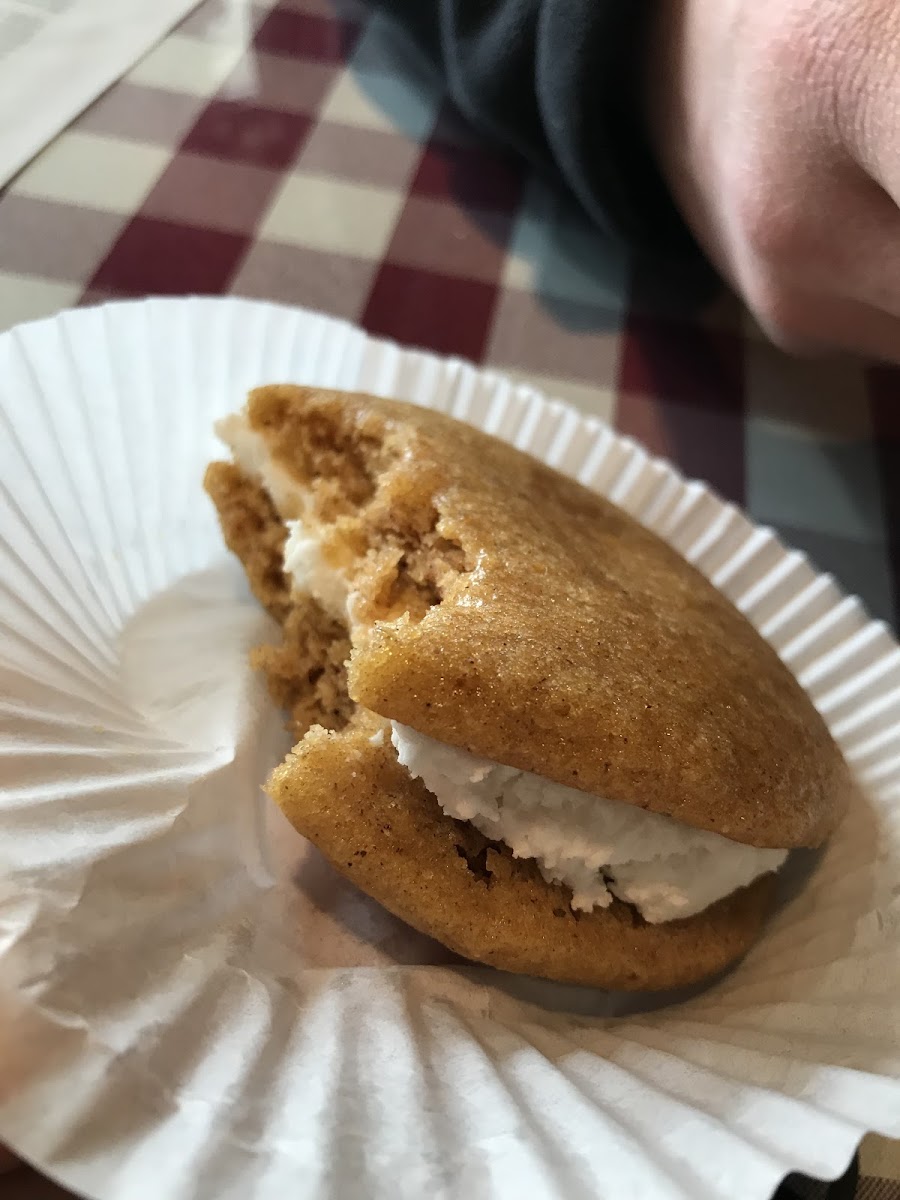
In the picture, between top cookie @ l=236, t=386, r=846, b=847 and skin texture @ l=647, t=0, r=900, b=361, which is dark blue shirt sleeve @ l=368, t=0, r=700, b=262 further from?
top cookie @ l=236, t=386, r=846, b=847

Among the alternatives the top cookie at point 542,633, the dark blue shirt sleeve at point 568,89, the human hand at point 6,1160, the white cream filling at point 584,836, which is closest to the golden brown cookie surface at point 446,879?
the white cream filling at point 584,836

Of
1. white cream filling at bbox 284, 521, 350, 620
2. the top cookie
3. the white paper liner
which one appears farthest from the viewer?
white cream filling at bbox 284, 521, 350, 620

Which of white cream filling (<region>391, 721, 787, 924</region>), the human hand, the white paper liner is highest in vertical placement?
white cream filling (<region>391, 721, 787, 924</region>)

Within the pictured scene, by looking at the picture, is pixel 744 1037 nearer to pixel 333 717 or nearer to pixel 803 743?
pixel 803 743

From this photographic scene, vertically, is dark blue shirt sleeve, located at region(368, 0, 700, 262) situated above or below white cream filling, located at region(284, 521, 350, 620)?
above

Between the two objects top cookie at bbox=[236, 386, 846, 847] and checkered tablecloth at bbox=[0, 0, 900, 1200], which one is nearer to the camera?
top cookie at bbox=[236, 386, 846, 847]

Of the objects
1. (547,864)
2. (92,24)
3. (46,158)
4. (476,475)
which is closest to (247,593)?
(476,475)

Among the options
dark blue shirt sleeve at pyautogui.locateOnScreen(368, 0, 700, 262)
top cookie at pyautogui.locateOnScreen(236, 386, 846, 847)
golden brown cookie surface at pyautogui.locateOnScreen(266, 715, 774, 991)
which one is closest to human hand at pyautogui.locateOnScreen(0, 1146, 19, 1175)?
golden brown cookie surface at pyautogui.locateOnScreen(266, 715, 774, 991)
